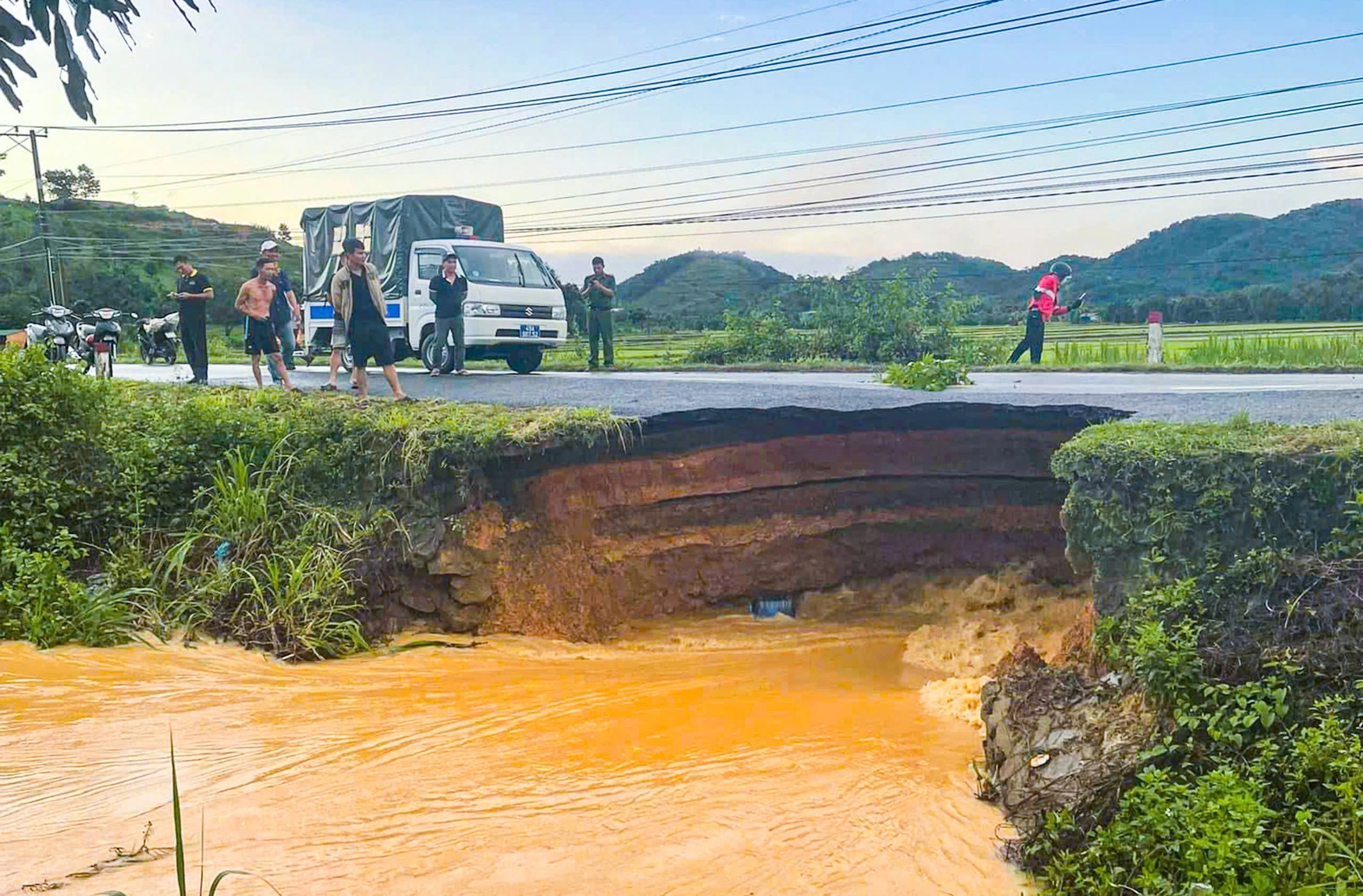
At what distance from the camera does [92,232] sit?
Answer: 175 ft

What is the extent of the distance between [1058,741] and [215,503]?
6011mm

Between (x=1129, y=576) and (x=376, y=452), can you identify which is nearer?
(x=1129, y=576)

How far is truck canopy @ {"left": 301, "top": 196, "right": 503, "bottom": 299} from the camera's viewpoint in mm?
17469

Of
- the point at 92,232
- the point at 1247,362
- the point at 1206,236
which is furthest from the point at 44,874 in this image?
the point at 92,232

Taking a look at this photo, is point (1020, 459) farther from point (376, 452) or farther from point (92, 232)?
point (92, 232)

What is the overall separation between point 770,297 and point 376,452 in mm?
16133

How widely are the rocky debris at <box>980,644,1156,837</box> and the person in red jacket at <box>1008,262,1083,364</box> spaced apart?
12.4 metres

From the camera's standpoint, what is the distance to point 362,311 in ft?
34.1

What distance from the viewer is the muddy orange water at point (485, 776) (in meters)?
4.38

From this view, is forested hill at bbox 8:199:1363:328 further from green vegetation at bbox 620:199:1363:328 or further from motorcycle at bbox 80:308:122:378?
motorcycle at bbox 80:308:122:378

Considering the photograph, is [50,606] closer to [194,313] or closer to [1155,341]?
[194,313]

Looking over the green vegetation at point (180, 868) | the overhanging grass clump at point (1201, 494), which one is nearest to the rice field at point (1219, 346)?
the overhanging grass clump at point (1201, 494)

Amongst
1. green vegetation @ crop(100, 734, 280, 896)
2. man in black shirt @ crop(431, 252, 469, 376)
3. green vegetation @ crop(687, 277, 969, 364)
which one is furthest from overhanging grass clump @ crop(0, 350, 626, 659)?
green vegetation @ crop(687, 277, 969, 364)

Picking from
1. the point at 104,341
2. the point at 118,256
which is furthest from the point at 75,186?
the point at 104,341
